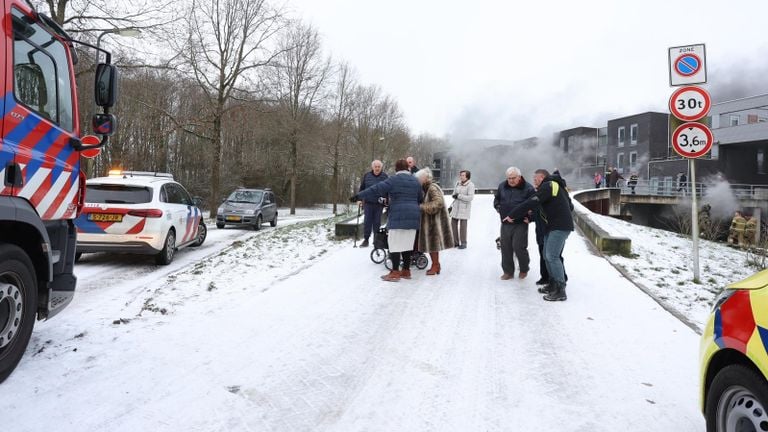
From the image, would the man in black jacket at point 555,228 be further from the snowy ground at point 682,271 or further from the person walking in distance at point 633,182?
the person walking in distance at point 633,182

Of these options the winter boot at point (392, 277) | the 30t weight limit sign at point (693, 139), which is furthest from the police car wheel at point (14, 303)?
the 30t weight limit sign at point (693, 139)

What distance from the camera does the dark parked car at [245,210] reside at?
637 inches

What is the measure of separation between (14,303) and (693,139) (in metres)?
8.05

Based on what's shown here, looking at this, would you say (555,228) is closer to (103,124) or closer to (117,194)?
(103,124)

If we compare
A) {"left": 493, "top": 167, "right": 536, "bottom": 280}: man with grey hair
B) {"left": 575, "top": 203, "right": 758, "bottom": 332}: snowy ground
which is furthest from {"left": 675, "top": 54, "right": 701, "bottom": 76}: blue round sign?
{"left": 575, "top": 203, "right": 758, "bottom": 332}: snowy ground

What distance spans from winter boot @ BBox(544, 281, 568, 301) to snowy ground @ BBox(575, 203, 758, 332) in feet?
3.99

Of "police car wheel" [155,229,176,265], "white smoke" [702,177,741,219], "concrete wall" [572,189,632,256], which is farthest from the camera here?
"white smoke" [702,177,741,219]

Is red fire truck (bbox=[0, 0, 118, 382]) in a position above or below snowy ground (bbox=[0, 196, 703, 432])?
above

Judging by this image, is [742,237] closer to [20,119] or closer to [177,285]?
[177,285]

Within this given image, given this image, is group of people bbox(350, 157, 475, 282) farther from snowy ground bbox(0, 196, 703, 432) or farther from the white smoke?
the white smoke

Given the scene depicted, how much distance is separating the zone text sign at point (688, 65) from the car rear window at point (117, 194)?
27.9 feet

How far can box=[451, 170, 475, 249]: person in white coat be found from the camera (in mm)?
9703

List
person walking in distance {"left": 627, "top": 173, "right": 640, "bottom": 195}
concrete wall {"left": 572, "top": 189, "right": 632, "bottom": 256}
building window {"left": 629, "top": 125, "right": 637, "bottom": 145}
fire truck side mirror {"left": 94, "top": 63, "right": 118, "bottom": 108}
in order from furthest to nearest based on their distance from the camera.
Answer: building window {"left": 629, "top": 125, "right": 637, "bottom": 145} → person walking in distance {"left": 627, "top": 173, "right": 640, "bottom": 195} → concrete wall {"left": 572, "top": 189, "right": 632, "bottom": 256} → fire truck side mirror {"left": 94, "top": 63, "right": 118, "bottom": 108}

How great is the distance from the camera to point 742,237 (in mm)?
15453
